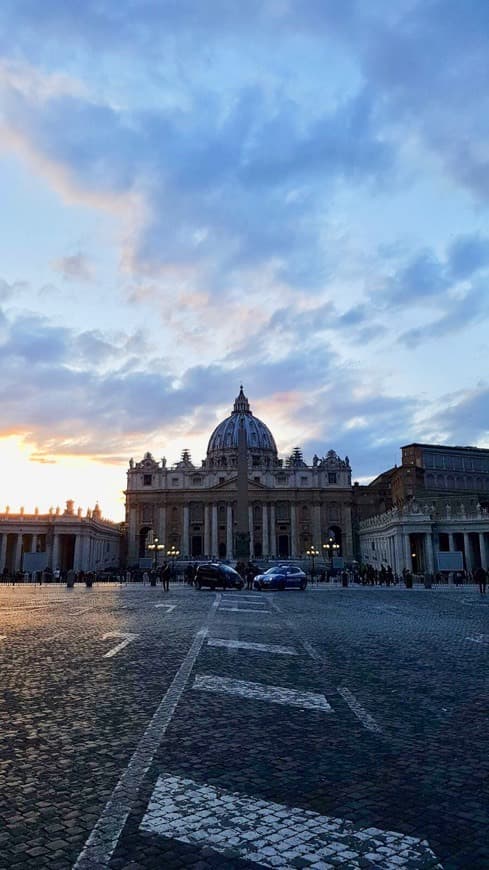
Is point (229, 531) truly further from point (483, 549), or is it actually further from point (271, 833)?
point (271, 833)

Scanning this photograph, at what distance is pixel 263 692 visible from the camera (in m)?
7.78

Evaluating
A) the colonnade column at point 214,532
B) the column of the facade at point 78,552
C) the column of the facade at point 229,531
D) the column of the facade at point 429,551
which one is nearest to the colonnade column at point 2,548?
the column of the facade at point 78,552

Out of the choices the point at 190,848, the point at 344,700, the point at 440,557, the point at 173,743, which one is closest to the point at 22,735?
the point at 173,743

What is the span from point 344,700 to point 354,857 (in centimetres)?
402

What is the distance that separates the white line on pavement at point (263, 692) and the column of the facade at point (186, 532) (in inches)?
3863

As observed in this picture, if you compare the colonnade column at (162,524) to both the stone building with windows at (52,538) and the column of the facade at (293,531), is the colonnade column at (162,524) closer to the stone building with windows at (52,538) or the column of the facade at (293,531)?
the stone building with windows at (52,538)

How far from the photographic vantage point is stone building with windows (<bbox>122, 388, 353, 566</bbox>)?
105375 millimetres

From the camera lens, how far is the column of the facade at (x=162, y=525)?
106 meters

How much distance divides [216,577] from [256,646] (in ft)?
83.4

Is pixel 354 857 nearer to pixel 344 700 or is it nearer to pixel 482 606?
pixel 344 700

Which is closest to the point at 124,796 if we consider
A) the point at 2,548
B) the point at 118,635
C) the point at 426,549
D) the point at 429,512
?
the point at 118,635

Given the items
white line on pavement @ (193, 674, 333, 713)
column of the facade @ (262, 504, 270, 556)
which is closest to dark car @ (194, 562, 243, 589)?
white line on pavement @ (193, 674, 333, 713)

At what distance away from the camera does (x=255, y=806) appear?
13.8ft

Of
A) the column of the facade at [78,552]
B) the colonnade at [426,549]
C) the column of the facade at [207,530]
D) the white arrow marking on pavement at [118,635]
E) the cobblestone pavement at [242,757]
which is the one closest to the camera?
the cobblestone pavement at [242,757]
